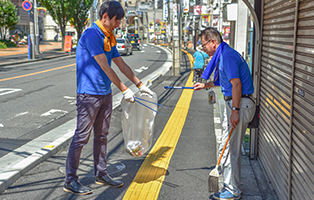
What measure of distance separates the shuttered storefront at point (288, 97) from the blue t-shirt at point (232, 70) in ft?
1.24

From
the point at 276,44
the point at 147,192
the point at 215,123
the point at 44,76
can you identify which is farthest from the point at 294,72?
the point at 44,76

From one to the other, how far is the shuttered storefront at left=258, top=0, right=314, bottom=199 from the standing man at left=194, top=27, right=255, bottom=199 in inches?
15.0

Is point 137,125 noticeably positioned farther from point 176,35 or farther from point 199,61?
point 176,35

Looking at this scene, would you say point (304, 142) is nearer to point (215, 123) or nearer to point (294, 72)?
point (294, 72)

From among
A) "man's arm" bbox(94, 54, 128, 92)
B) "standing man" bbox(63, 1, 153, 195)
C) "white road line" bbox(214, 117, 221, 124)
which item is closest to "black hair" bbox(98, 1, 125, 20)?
"standing man" bbox(63, 1, 153, 195)

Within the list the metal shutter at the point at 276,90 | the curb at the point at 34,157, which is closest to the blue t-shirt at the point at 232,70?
the metal shutter at the point at 276,90

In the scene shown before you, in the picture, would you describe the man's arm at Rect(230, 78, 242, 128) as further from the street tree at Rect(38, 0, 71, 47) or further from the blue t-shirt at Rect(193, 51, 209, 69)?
the street tree at Rect(38, 0, 71, 47)

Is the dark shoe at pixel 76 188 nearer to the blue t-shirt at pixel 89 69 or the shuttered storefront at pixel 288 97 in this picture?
the blue t-shirt at pixel 89 69

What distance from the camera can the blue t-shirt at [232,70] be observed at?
→ 3.34 m

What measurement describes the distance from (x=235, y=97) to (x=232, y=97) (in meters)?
0.04

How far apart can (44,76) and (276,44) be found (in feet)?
40.8

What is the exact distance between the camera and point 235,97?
11.1 ft

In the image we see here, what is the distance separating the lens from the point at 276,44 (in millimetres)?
3770

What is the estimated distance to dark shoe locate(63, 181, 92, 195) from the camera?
365cm
